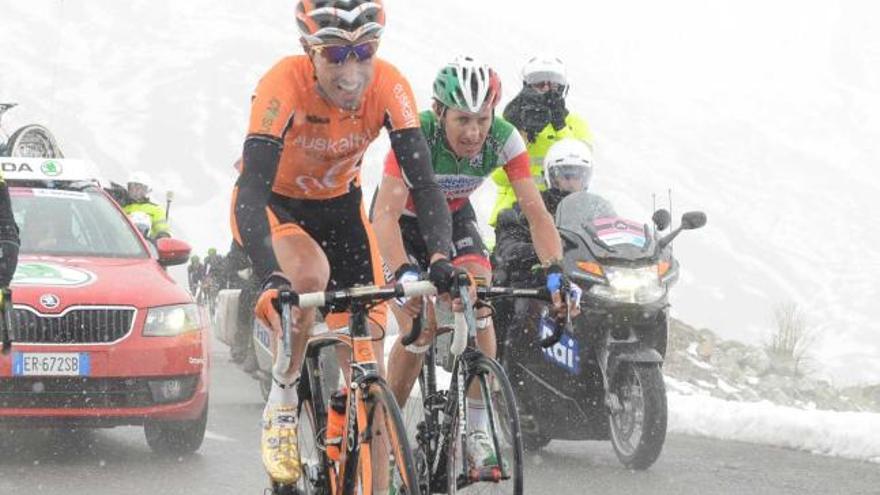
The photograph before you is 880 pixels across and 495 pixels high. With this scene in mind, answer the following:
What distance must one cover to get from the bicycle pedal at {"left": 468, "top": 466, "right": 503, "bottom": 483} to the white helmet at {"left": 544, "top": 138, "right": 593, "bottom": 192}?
13.5ft

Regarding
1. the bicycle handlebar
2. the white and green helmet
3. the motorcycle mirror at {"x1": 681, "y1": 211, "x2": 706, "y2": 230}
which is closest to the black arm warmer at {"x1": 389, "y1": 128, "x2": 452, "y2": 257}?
the bicycle handlebar

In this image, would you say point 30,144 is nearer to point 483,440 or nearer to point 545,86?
point 545,86

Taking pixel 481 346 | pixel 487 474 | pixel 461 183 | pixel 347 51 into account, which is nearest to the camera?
pixel 487 474

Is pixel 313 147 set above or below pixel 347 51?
below

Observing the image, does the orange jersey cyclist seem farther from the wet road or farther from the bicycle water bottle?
the wet road

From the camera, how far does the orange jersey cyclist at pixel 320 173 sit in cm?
490

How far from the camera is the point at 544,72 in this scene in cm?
980

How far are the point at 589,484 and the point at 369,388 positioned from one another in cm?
306

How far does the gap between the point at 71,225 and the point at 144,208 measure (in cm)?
708

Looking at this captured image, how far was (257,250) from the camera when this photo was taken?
4.83 meters

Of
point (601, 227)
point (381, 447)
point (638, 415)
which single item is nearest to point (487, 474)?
point (381, 447)

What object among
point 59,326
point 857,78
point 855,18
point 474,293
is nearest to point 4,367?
point 59,326

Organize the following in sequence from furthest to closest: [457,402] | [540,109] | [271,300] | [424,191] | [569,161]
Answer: [540,109] < [569,161] < [424,191] < [457,402] < [271,300]

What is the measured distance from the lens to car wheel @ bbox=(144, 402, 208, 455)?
8.19 metres
